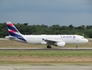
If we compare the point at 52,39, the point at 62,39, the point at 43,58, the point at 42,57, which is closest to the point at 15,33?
the point at 52,39

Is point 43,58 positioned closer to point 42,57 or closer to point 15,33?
point 42,57

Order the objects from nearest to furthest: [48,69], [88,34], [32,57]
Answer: [48,69] → [32,57] → [88,34]

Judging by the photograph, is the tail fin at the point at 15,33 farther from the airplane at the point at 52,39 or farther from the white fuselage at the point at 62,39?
the white fuselage at the point at 62,39

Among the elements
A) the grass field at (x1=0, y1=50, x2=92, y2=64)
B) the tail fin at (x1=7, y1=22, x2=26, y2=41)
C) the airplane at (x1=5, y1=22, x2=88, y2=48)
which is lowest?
the grass field at (x1=0, y1=50, x2=92, y2=64)

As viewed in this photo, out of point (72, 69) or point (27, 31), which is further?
point (27, 31)

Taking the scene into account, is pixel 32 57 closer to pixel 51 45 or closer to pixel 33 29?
pixel 51 45

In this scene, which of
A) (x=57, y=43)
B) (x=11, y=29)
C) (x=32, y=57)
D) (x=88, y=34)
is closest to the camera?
(x=32, y=57)

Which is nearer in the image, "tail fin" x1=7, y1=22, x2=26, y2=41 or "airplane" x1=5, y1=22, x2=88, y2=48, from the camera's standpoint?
"airplane" x1=5, y1=22, x2=88, y2=48

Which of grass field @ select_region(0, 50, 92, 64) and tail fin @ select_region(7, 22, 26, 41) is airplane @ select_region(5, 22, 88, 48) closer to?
tail fin @ select_region(7, 22, 26, 41)

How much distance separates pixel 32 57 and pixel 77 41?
25.2 metres

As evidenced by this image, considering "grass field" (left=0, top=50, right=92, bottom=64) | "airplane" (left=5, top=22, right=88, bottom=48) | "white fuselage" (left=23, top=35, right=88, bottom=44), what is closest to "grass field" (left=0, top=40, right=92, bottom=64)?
"grass field" (left=0, top=50, right=92, bottom=64)

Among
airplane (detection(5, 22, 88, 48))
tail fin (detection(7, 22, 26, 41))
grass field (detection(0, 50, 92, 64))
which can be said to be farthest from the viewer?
tail fin (detection(7, 22, 26, 41))

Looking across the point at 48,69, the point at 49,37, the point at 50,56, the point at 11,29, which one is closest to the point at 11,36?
the point at 11,29

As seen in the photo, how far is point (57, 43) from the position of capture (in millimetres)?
59781
